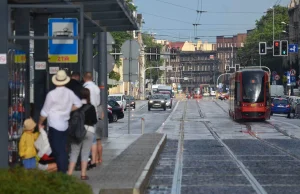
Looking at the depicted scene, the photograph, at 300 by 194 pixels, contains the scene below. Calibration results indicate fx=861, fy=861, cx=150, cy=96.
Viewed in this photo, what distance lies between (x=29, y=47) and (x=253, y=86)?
36.5 meters

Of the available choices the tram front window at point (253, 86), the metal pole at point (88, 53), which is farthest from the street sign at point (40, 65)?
the tram front window at point (253, 86)

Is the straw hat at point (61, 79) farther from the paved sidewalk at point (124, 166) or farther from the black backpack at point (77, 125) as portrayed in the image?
the paved sidewalk at point (124, 166)

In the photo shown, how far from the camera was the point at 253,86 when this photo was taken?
51.6m

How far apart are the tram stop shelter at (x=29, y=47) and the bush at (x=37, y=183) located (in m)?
3.32

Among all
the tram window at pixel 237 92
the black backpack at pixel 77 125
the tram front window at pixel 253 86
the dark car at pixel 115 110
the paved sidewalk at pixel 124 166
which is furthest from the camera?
the dark car at pixel 115 110

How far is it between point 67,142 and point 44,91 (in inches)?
179

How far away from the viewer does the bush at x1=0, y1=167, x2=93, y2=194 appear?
9.62 meters

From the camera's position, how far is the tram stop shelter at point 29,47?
13.7m

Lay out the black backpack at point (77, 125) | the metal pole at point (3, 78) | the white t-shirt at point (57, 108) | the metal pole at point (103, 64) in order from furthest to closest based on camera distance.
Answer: the metal pole at point (103, 64) → the black backpack at point (77, 125) → the metal pole at point (3, 78) → the white t-shirt at point (57, 108)

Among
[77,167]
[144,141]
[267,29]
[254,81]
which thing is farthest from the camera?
[267,29]

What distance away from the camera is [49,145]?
13383mm

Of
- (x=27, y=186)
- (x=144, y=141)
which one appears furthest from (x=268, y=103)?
(x=27, y=186)

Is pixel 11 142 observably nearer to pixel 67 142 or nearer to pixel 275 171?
pixel 67 142

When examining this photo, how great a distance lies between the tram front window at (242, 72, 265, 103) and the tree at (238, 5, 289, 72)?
100 meters
